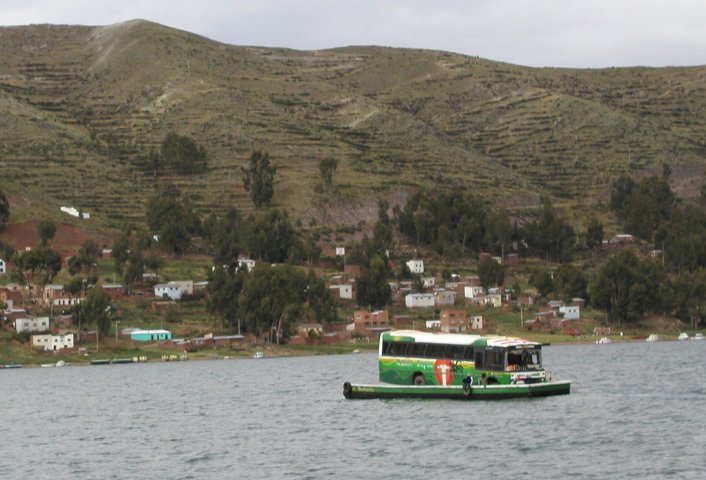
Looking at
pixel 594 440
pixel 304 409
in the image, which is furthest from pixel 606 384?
pixel 594 440

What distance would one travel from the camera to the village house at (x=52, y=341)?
182m

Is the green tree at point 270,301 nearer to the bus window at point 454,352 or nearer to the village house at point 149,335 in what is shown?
the village house at point 149,335

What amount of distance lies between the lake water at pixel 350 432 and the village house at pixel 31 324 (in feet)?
201

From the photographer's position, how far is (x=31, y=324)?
18938cm

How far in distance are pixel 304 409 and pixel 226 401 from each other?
13346 millimetres

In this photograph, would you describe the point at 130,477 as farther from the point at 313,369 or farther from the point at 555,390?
the point at 313,369

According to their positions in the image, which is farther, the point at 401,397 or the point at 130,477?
the point at 401,397

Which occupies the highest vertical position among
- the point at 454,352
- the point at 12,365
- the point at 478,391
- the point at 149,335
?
the point at 454,352

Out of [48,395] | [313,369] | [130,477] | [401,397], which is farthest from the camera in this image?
[313,369]

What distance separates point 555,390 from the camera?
9225cm

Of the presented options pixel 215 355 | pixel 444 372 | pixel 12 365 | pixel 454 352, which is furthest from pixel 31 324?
pixel 454 352

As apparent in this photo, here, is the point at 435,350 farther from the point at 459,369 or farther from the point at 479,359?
the point at 479,359

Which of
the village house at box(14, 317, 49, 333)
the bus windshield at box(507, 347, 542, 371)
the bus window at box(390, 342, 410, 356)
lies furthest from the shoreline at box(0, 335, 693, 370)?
the bus windshield at box(507, 347, 542, 371)

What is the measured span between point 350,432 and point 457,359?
1682 centimetres
